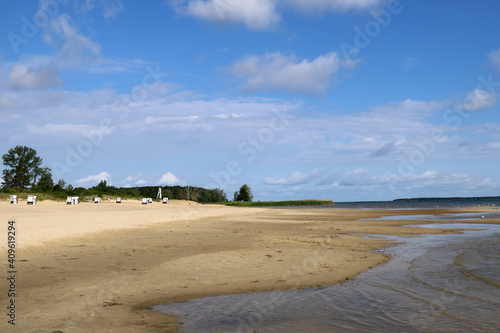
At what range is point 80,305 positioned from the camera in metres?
8.05

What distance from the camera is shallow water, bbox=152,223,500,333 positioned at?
7.09m

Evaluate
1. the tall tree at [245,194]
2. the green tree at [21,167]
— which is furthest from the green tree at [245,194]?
the green tree at [21,167]

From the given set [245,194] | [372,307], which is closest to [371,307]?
[372,307]

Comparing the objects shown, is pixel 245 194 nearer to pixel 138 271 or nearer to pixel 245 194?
pixel 245 194

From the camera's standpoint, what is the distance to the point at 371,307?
27.4ft

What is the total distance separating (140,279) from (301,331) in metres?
5.41

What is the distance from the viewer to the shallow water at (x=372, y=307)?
709 centimetres

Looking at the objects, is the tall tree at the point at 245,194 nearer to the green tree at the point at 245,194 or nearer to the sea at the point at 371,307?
the green tree at the point at 245,194

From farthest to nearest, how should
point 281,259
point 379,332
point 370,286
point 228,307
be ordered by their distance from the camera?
point 281,259
point 370,286
point 228,307
point 379,332

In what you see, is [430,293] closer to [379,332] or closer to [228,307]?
[379,332]

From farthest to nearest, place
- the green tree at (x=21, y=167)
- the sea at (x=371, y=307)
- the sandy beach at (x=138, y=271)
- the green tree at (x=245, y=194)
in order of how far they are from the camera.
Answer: the green tree at (x=245, y=194), the green tree at (x=21, y=167), the sandy beach at (x=138, y=271), the sea at (x=371, y=307)

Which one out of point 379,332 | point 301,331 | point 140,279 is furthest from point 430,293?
point 140,279

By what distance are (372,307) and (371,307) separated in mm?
21

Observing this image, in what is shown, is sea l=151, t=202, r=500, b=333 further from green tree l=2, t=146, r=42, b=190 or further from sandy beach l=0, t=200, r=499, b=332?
green tree l=2, t=146, r=42, b=190
